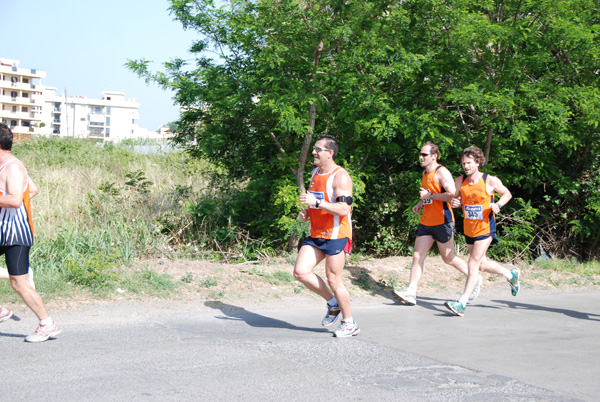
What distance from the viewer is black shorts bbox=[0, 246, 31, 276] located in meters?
5.22

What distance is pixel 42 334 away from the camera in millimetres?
5254

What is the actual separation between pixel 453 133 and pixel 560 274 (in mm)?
3081

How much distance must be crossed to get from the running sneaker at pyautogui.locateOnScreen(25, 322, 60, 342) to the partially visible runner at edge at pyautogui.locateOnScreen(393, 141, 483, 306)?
4.35 m

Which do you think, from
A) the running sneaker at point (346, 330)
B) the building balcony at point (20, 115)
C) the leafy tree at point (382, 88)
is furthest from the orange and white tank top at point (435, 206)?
the building balcony at point (20, 115)

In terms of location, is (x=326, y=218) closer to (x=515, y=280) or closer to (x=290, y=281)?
(x=290, y=281)

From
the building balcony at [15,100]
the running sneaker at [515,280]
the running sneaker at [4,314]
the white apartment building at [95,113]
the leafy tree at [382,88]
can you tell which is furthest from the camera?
the white apartment building at [95,113]

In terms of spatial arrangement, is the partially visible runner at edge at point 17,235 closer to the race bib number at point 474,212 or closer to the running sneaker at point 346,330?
the running sneaker at point 346,330

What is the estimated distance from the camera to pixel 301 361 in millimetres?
4953

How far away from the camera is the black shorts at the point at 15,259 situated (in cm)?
522

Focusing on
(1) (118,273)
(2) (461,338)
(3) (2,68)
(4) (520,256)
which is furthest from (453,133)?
(3) (2,68)

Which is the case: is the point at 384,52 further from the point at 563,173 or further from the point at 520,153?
the point at 563,173

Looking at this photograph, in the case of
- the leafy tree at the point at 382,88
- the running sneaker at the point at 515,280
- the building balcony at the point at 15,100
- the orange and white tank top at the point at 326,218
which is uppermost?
the building balcony at the point at 15,100

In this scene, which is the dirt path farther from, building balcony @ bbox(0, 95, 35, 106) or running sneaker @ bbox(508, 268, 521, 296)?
building balcony @ bbox(0, 95, 35, 106)

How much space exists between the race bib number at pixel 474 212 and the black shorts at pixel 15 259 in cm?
515
